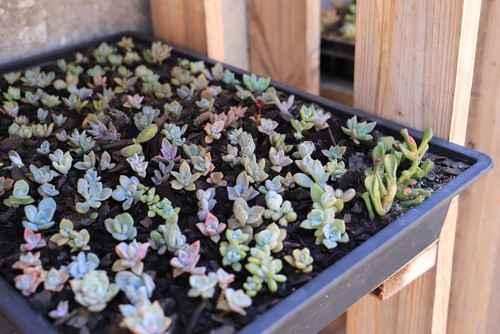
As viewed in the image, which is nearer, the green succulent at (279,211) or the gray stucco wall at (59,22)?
the green succulent at (279,211)

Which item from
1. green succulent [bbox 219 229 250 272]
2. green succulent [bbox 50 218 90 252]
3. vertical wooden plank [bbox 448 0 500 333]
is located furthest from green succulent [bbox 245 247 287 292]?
vertical wooden plank [bbox 448 0 500 333]

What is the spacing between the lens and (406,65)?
1035mm

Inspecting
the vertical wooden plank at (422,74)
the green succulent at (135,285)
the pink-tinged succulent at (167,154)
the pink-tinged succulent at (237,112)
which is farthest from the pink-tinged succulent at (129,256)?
the vertical wooden plank at (422,74)

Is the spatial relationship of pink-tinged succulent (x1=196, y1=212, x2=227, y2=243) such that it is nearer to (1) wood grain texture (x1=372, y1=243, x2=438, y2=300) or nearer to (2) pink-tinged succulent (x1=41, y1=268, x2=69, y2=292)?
(2) pink-tinged succulent (x1=41, y1=268, x2=69, y2=292)

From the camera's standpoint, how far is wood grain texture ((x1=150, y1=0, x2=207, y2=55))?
1424 millimetres

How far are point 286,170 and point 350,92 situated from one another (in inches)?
34.7

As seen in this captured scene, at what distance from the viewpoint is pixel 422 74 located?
3.34ft

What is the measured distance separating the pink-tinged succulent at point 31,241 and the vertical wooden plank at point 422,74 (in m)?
0.62

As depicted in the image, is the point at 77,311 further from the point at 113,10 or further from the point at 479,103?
the point at 113,10

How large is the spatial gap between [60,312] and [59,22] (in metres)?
0.97

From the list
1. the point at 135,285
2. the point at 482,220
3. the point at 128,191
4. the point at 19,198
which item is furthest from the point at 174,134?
the point at 482,220

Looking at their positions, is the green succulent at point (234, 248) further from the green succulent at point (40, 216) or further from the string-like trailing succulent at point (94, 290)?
the green succulent at point (40, 216)

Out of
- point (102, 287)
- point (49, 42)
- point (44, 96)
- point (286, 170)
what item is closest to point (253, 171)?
point (286, 170)

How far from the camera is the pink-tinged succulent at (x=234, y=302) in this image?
2.22ft
